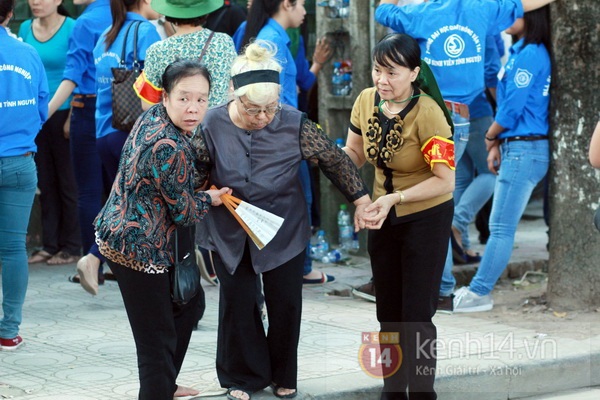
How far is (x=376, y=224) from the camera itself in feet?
17.0

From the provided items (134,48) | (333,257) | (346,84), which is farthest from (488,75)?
(134,48)

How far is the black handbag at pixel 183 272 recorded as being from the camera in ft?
16.1

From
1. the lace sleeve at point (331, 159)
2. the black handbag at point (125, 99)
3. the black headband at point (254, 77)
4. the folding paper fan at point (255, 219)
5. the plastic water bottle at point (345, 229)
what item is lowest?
the plastic water bottle at point (345, 229)

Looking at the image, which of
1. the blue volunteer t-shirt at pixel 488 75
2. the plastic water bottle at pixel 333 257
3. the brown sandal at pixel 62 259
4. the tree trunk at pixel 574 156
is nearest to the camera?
the tree trunk at pixel 574 156

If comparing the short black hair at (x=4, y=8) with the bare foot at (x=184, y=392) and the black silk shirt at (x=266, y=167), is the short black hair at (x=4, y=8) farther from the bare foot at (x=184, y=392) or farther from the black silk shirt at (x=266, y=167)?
the bare foot at (x=184, y=392)

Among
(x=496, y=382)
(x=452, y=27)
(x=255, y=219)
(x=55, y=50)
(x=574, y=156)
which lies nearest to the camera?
(x=255, y=219)

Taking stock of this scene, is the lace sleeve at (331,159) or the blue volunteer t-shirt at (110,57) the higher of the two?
the blue volunteer t-shirt at (110,57)

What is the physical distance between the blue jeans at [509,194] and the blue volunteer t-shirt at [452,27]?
58cm

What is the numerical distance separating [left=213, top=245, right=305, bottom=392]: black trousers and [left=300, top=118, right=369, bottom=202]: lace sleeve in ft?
1.33

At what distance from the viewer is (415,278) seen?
5.34 m

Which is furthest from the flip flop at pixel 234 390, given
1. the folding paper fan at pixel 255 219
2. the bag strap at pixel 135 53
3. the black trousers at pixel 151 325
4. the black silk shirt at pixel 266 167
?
the bag strap at pixel 135 53

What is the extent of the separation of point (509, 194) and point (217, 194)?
2999 mm

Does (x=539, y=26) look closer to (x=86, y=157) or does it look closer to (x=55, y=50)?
(x=86, y=157)

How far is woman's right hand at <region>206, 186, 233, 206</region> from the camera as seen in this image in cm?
512
